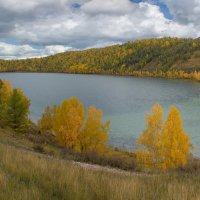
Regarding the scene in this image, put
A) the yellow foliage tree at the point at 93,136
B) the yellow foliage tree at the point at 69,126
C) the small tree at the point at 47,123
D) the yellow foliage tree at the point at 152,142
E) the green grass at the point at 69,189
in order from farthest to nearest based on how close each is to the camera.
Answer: the small tree at the point at 47,123, the yellow foliage tree at the point at 69,126, the yellow foliage tree at the point at 93,136, the yellow foliage tree at the point at 152,142, the green grass at the point at 69,189

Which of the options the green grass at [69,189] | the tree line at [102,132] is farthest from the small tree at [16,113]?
the green grass at [69,189]

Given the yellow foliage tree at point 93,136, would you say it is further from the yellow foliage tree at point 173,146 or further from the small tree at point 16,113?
the small tree at point 16,113

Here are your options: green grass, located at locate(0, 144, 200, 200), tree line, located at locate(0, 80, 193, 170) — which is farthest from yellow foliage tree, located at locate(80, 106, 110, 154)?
green grass, located at locate(0, 144, 200, 200)

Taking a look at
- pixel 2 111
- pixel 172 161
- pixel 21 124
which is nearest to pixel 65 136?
pixel 21 124

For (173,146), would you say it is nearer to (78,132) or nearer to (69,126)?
(78,132)

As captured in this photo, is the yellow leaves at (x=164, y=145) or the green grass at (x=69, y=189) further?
the yellow leaves at (x=164, y=145)

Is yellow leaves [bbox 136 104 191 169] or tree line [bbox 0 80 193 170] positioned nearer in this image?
yellow leaves [bbox 136 104 191 169]

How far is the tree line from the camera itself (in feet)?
102

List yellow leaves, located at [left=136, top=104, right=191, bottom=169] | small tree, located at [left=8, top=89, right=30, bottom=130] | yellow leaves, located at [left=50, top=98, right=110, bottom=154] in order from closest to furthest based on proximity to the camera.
Answer: 1. yellow leaves, located at [left=136, top=104, right=191, bottom=169]
2. yellow leaves, located at [left=50, top=98, right=110, bottom=154]
3. small tree, located at [left=8, top=89, right=30, bottom=130]

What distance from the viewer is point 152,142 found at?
32.3 meters

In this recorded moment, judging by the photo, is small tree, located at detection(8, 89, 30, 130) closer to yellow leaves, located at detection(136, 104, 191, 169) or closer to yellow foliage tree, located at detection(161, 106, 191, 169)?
yellow leaves, located at detection(136, 104, 191, 169)

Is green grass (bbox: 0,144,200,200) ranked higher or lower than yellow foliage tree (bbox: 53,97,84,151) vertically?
higher

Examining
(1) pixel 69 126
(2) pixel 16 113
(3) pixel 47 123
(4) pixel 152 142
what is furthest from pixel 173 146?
(3) pixel 47 123

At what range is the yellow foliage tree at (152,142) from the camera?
103 feet
